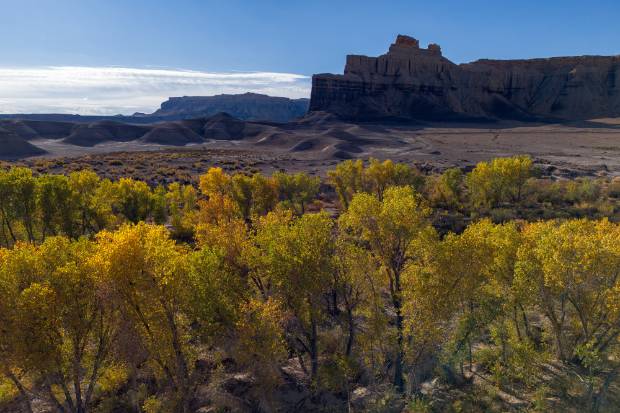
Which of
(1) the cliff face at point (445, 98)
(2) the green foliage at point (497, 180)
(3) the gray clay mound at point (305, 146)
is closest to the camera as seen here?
(2) the green foliage at point (497, 180)

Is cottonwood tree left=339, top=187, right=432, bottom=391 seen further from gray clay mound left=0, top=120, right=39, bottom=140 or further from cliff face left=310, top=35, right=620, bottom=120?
cliff face left=310, top=35, right=620, bottom=120

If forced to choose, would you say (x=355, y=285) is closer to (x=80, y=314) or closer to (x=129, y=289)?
(x=129, y=289)

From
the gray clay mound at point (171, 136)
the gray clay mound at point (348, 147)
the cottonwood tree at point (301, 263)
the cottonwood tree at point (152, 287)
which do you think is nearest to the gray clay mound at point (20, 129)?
the gray clay mound at point (171, 136)

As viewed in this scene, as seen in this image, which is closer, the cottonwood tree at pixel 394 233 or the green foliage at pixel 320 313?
the green foliage at pixel 320 313

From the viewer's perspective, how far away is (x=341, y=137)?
434ft

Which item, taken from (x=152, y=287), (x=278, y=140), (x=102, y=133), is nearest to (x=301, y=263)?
(x=152, y=287)

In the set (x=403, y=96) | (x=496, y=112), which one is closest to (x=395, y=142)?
(x=403, y=96)

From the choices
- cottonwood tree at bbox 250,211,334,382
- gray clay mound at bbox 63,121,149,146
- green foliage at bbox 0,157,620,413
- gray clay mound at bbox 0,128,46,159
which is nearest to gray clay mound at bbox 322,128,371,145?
gray clay mound at bbox 63,121,149,146

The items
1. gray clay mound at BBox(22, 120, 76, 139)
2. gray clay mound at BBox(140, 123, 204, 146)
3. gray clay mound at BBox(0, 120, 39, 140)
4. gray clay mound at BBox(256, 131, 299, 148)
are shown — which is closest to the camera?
gray clay mound at BBox(256, 131, 299, 148)

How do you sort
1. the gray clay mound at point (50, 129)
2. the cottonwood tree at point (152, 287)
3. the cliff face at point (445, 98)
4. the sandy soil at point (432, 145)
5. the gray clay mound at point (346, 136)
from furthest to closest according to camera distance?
the cliff face at point (445, 98)
the gray clay mound at point (50, 129)
the gray clay mound at point (346, 136)
the sandy soil at point (432, 145)
the cottonwood tree at point (152, 287)

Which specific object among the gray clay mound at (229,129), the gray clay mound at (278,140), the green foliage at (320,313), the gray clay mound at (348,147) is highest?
the gray clay mound at (229,129)

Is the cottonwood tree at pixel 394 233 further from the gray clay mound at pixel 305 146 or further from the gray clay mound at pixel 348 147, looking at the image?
the gray clay mound at pixel 305 146

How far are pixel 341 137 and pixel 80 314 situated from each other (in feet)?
401

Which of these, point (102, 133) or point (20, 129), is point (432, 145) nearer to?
point (102, 133)
